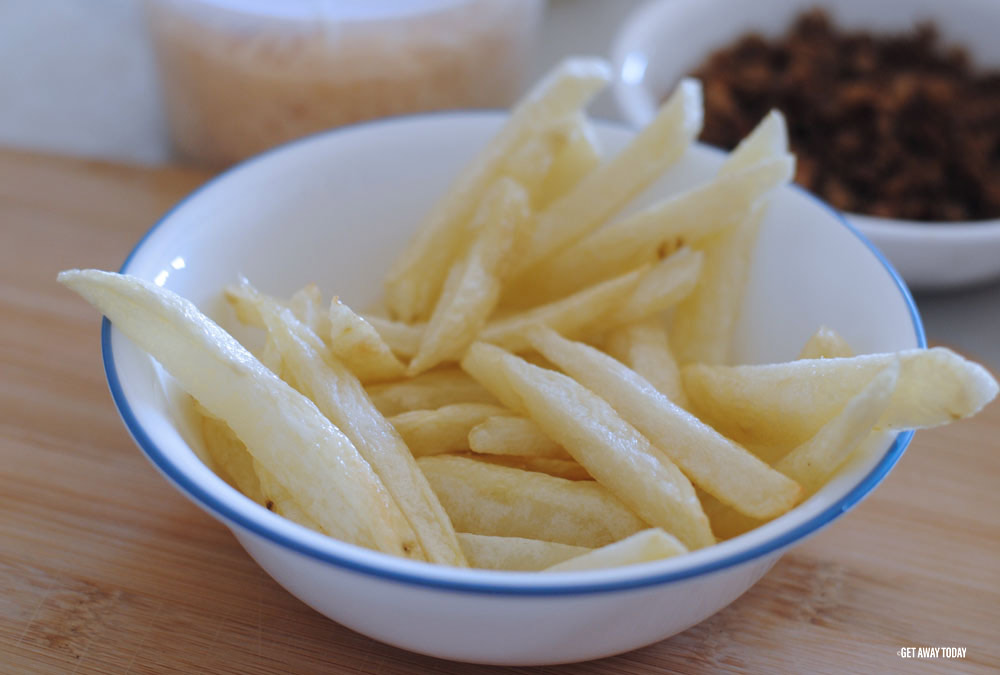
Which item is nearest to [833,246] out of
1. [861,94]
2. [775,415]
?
[775,415]

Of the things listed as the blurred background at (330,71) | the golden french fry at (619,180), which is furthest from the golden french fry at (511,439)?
the blurred background at (330,71)

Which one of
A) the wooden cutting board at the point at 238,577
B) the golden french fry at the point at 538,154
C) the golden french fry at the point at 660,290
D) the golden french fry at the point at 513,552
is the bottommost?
the wooden cutting board at the point at 238,577

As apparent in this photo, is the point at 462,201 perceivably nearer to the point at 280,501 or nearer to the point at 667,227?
the point at 667,227

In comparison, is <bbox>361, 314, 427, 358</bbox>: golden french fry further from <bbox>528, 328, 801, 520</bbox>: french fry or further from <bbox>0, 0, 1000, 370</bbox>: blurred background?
<bbox>0, 0, 1000, 370</bbox>: blurred background

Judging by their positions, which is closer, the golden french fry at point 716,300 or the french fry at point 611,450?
the french fry at point 611,450

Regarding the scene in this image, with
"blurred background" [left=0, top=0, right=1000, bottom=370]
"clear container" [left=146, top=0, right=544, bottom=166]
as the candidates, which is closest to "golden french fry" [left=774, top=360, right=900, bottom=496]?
"blurred background" [left=0, top=0, right=1000, bottom=370]

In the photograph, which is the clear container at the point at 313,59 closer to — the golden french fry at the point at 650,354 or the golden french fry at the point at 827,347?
the golden french fry at the point at 650,354
